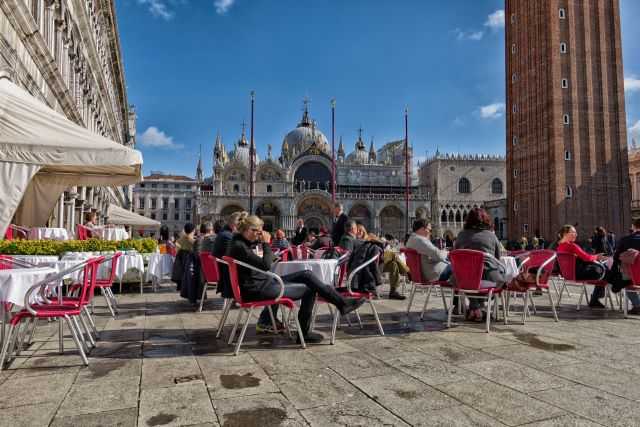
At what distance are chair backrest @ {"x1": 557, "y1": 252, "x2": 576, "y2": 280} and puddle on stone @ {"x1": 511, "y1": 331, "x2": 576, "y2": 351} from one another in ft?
8.19

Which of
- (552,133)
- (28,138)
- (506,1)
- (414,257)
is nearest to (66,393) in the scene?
(28,138)

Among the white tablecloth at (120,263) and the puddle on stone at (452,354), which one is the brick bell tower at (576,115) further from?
the puddle on stone at (452,354)

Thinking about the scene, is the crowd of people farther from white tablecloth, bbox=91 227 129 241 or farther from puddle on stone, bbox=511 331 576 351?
white tablecloth, bbox=91 227 129 241

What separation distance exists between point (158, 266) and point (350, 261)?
6.23 meters

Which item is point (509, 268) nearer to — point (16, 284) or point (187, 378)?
point (187, 378)

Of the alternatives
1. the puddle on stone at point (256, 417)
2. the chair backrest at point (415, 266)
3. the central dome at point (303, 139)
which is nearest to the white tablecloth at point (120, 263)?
the chair backrest at point (415, 266)

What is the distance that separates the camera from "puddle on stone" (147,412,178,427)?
262 cm

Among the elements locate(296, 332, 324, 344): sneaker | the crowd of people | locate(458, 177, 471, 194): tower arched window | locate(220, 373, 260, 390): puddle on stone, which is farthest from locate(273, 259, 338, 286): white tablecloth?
locate(458, 177, 471, 194): tower arched window

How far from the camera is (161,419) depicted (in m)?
2.67

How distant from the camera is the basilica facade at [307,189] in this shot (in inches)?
2095

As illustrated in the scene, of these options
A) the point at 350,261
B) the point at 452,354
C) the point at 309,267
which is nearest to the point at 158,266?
the point at 309,267

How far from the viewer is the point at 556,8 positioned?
1127 inches

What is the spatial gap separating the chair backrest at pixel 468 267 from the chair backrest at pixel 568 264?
8.55 feet

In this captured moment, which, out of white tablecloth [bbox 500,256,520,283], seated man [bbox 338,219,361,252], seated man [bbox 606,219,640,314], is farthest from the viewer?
seated man [bbox 606,219,640,314]
